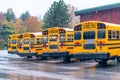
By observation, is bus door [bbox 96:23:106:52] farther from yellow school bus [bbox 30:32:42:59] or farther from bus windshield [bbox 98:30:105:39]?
yellow school bus [bbox 30:32:42:59]

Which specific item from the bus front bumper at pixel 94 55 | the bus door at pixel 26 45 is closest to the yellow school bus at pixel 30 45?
the bus door at pixel 26 45

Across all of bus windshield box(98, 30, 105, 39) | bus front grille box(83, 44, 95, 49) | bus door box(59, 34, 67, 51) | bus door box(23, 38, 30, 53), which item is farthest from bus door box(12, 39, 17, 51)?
bus windshield box(98, 30, 105, 39)

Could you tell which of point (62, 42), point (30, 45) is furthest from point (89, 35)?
point (30, 45)

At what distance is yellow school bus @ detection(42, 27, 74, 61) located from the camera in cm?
2280

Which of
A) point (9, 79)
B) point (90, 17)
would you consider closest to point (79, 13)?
point (90, 17)

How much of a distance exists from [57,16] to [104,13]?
15.8m

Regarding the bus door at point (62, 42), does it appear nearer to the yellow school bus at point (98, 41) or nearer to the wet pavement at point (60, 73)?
the yellow school bus at point (98, 41)

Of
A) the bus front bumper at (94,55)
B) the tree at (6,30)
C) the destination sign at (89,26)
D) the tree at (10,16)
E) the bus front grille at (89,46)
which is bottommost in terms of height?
the bus front bumper at (94,55)

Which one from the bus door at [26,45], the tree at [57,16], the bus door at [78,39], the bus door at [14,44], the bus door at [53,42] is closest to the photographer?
the bus door at [78,39]

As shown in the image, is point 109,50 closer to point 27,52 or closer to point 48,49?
point 48,49

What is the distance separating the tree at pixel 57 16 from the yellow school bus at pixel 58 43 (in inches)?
982

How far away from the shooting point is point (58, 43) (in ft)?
75.8

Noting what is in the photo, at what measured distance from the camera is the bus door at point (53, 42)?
2323cm

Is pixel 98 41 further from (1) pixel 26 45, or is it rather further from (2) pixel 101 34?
(1) pixel 26 45
